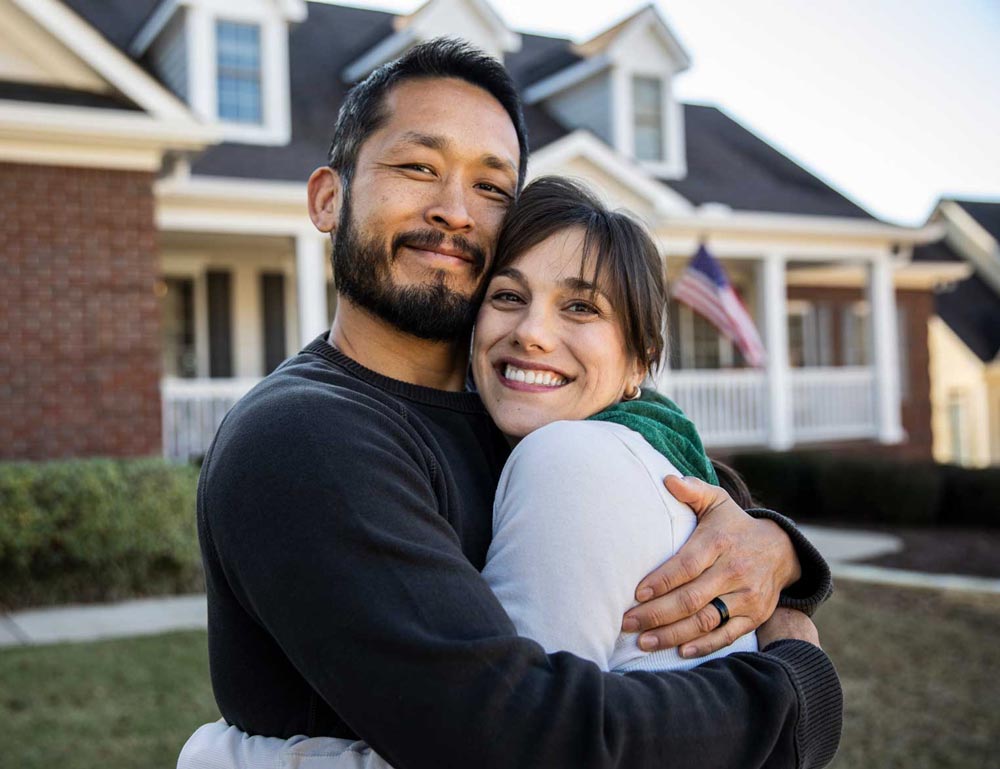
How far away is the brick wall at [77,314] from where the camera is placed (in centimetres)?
950

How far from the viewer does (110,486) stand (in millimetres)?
8516

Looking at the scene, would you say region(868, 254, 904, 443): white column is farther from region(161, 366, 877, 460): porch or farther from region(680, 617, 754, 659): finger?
region(680, 617, 754, 659): finger

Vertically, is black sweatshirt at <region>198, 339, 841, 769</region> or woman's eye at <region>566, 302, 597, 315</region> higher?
woman's eye at <region>566, 302, 597, 315</region>

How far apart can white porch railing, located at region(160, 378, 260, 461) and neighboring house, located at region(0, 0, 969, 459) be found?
26 millimetres

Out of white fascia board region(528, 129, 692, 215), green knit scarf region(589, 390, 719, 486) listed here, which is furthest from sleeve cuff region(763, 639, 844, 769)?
white fascia board region(528, 129, 692, 215)

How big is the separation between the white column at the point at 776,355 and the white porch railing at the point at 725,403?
14 cm

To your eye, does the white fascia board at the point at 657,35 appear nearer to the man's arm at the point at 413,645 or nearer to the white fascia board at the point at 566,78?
the white fascia board at the point at 566,78

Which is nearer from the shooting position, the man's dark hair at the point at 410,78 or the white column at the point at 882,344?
the man's dark hair at the point at 410,78

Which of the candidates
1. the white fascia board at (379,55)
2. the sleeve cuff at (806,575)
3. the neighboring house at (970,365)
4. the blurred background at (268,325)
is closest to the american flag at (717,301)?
the blurred background at (268,325)

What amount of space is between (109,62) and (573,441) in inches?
383

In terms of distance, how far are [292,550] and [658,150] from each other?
16.3m

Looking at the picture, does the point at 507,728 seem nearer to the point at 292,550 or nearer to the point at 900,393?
the point at 292,550

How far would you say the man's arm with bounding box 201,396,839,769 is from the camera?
1422 millimetres

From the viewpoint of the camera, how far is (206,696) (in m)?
5.86
